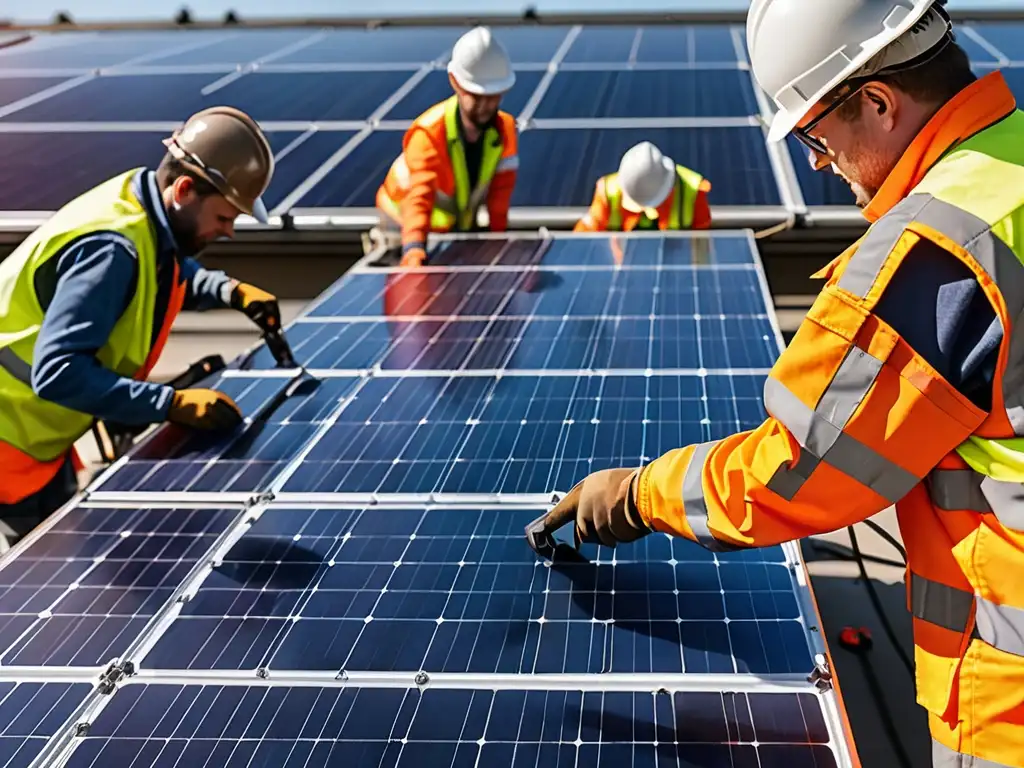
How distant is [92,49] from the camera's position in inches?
522

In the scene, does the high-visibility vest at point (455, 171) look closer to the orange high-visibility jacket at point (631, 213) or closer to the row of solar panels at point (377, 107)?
the row of solar panels at point (377, 107)

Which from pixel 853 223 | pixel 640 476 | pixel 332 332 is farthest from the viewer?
pixel 853 223

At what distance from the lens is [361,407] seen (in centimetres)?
400

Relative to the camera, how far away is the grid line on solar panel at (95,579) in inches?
105

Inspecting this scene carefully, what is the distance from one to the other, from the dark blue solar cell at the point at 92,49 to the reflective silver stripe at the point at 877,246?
12.3m

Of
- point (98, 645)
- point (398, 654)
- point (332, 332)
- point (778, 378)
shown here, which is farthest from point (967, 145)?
point (332, 332)

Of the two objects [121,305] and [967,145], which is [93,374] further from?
[967,145]

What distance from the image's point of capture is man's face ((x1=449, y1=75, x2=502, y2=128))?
6.76 meters

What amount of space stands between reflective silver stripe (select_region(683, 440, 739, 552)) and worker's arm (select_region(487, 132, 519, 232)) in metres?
5.07

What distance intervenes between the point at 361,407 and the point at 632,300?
1.75 m

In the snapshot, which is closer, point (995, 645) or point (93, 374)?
point (995, 645)

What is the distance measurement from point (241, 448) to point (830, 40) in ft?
8.71

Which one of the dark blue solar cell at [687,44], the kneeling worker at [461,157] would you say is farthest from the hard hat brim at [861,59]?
the dark blue solar cell at [687,44]

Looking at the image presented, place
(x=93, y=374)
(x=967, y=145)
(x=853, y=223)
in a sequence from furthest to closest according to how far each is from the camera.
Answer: (x=853, y=223), (x=93, y=374), (x=967, y=145)
